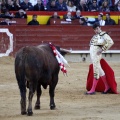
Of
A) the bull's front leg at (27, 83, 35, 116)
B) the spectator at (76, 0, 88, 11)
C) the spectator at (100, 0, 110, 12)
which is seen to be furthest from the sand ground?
the spectator at (100, 0, 110, 12)

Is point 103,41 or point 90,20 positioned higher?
point 103,41

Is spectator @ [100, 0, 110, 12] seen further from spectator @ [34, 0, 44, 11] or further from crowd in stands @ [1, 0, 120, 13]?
spectator @ [34, 0, 44, 11]

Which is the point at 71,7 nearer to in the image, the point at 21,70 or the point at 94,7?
the point at 94,7

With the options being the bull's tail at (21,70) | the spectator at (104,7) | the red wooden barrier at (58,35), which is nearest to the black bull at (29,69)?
the bull's tail at (21,70)

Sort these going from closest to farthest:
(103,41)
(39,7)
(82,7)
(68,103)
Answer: (68,103) < (103,41) < (39,7) < (82,7)

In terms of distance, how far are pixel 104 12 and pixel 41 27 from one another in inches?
88.3

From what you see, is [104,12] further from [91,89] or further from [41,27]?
[91,89]

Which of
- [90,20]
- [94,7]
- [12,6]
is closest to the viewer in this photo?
[12,6]

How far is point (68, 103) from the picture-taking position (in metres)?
10.6

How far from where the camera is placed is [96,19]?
19.9 meters

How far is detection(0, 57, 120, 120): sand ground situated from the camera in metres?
8.79

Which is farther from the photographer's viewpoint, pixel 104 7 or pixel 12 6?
pixel 104 7

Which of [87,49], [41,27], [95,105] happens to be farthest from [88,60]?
[95,105]

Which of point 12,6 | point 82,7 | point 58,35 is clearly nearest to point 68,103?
point 12,6
